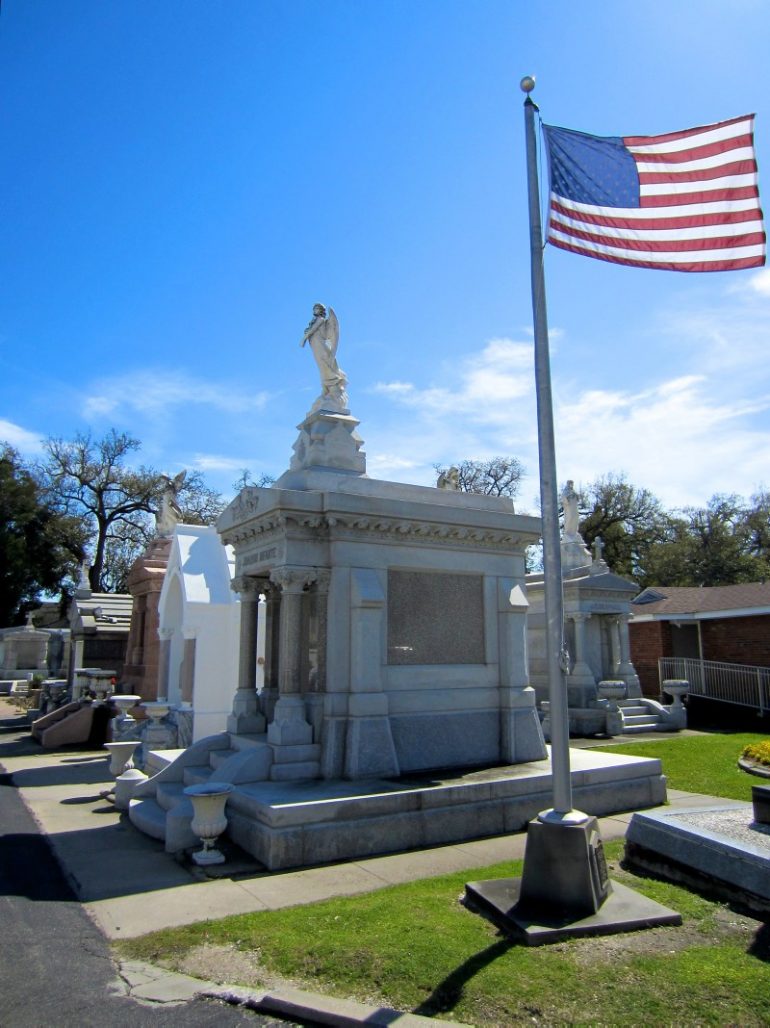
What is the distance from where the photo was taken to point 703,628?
25.8 m

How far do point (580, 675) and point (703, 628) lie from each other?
851 centimetres

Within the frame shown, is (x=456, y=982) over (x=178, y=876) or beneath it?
over

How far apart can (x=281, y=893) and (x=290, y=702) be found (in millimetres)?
3067

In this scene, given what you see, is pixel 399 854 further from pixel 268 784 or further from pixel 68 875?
pixel 68 875

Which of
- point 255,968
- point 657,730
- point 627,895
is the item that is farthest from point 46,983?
point 657,730

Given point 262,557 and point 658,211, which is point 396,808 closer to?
point 262,557

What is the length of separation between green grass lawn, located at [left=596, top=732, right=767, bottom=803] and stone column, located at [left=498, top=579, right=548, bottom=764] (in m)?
2.72

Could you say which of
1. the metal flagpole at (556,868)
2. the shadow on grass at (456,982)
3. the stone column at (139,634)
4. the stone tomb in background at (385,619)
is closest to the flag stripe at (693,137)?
the metal flagpole at (556,868)

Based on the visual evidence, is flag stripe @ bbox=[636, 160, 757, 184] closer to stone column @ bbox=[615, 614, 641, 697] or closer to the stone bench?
the stone bench

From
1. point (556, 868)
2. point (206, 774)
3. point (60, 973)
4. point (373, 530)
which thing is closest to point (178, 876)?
point (60, 973)

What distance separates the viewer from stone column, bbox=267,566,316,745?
9.52m

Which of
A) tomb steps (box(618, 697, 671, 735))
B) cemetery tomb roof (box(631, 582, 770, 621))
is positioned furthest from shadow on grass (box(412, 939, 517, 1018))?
cemetery tomb roof (box(631, 582, 770, 621))

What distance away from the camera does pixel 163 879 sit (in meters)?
7.33

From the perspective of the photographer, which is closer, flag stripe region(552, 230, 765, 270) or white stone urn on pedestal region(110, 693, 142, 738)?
flag stripe region(552, 230, 765, 270)
